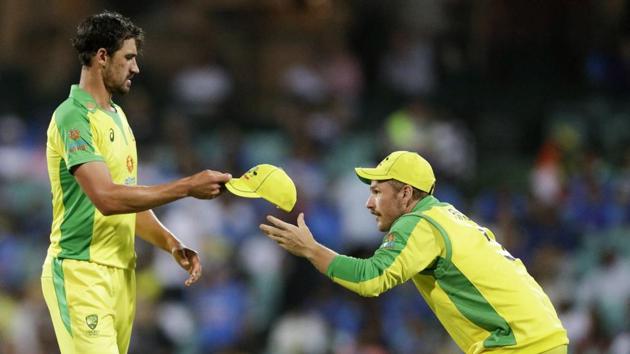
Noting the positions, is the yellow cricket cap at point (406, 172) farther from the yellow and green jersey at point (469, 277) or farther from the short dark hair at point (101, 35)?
the short dark hair at point (101, 35)

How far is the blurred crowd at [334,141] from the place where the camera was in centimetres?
1030

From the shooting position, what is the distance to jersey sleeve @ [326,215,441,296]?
536cm

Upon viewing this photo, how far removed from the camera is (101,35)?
5305 mm

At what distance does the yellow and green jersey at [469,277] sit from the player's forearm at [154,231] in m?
0.89

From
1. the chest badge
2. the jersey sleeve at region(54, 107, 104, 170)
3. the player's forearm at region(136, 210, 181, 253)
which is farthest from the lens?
the player's forearm at region(136, 210, 181, 253)

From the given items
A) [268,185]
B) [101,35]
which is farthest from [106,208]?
[101,35]

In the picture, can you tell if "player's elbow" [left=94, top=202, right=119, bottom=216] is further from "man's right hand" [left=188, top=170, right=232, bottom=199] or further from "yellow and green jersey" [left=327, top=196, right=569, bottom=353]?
"yellow and green jersey" [left=327, top=196, right=569, bottom=353]

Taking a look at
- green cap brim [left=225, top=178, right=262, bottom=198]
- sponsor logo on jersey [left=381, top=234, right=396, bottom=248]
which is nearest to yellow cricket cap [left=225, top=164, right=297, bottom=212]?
green cap brim [left=225, top=178, right=262, bottom=198]

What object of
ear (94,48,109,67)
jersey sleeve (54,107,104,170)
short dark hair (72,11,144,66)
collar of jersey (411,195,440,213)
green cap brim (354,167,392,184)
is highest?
short dark hair (72,11,144,66)

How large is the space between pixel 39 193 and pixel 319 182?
2778 mm

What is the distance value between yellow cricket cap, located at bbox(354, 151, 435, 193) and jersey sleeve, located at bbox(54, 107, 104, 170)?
4.69ft

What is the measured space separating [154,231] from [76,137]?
863mm

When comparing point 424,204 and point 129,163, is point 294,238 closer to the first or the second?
point 424,204

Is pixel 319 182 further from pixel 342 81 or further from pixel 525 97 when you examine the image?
pixel 525 97
